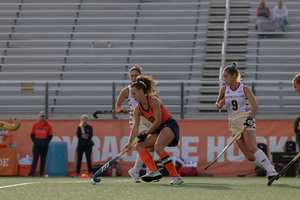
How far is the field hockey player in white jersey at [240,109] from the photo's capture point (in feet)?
30.9

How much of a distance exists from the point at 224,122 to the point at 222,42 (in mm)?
4592

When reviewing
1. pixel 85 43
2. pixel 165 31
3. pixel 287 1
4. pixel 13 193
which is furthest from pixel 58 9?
pixel 13 193

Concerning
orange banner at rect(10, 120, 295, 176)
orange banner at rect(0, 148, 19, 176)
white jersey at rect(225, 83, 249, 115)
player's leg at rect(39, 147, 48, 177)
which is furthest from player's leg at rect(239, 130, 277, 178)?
Answer: orange banner at rect(0, 148, 19, 176)

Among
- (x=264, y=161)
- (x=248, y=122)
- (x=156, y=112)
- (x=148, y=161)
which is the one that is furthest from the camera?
(x=264, y=161)

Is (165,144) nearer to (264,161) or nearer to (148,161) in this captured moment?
(148,161)

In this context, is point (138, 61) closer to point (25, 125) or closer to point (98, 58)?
point (98, 58)

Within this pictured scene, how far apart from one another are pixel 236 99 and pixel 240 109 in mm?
191

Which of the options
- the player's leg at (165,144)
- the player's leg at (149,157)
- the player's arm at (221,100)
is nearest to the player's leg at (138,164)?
the player's leg at (149,157)

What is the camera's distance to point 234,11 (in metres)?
21.2

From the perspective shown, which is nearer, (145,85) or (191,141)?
(145,85)

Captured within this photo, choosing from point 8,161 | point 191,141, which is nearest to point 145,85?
point 191,141

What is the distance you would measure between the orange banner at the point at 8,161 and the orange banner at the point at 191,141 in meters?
0.40

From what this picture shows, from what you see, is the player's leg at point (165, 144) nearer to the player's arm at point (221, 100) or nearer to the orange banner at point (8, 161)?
the player's arm at point (221, 100)

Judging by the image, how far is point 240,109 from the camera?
973cm
